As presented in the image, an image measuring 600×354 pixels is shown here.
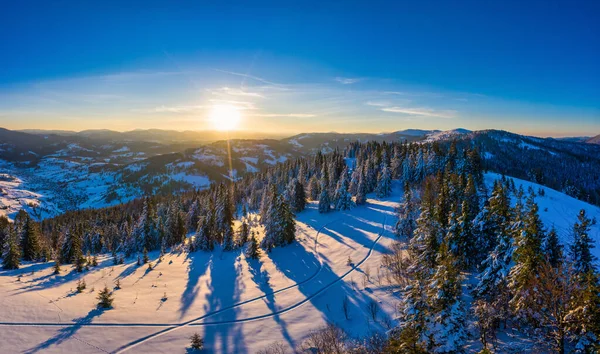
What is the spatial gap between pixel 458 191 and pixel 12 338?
2431 inches

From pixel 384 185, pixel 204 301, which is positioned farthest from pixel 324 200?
pixel 204 301

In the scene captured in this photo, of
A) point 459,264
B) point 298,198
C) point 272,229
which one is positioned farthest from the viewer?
point 298,198

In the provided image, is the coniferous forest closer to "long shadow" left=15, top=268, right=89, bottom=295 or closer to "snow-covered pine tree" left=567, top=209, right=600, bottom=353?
"snow-covered pine tree" left=567, top=209, right=600, bottom=353

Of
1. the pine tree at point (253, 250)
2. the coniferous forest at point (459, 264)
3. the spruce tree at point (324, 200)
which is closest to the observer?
the coniferous forest at point (459, 264)

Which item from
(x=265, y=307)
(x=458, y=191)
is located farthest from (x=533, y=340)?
(x=458, y=191)

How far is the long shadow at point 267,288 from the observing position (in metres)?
25.1

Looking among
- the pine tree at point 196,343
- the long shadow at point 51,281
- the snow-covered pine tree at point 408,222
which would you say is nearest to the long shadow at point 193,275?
the pine tree at point 196,343

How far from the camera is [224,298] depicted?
32.9m

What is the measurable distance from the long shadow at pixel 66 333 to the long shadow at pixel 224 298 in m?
9.89

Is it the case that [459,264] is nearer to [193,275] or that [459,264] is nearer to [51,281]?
[193,275]

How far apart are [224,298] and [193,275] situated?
436 inches

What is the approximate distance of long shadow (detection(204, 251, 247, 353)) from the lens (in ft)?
75.2

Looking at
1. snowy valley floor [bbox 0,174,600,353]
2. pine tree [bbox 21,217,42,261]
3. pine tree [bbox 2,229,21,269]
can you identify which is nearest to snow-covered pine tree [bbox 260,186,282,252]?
snowy valley floor [bbox 0,174,600,353]

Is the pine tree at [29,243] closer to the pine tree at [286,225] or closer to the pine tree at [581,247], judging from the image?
the pine tree at [286,225]
